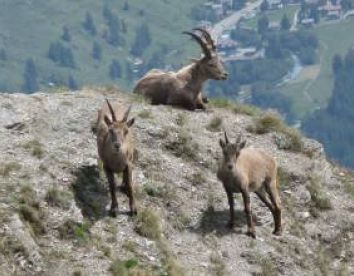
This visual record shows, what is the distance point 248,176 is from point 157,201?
7.10 feet

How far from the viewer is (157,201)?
86.7 ft

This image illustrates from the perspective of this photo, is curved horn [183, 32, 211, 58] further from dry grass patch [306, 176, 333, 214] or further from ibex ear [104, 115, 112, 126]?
ibex ear [104, 115, 112, 126]

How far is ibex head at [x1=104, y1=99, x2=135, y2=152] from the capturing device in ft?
79.3

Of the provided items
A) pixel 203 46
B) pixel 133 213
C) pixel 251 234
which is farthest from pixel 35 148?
pixel 203 46

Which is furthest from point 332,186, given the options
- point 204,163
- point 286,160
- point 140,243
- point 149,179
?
point 140,243

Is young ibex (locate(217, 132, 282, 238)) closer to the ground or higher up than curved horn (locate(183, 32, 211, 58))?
closer to the ground

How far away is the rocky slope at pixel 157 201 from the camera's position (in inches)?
914

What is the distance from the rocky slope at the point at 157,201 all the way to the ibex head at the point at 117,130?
61.1 inches

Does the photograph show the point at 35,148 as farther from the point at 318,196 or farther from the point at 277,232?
the point at 318,196

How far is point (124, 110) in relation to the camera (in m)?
26.6

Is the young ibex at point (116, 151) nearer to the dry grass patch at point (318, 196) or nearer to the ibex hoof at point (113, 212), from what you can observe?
the ibex hoof at point (113, 212)

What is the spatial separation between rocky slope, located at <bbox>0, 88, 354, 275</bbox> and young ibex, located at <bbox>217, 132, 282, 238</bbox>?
0.52 meters

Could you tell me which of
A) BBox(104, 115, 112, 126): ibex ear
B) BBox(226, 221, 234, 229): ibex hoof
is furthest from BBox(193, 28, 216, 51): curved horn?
BBox(104, 115, 112, 126): ibex ear

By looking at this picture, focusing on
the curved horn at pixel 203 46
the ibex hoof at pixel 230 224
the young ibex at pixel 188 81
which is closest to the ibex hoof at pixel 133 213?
the ibex hoof at pixel 230 224
